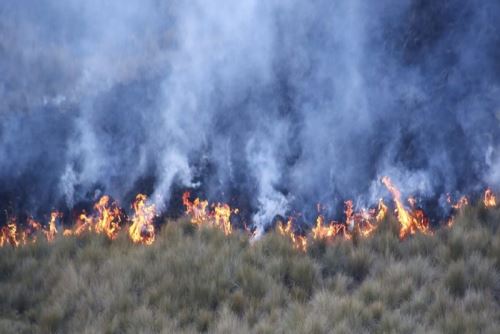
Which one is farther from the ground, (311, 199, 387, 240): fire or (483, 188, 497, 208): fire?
(483, 188, 497, 208): fire

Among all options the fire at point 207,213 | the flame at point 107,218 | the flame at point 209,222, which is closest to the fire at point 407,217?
the flame at point 209,222

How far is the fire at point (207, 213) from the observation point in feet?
24.1

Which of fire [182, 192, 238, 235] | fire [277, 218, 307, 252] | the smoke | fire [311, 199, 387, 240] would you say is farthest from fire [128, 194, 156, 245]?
fire [311, 199, 387, 240]

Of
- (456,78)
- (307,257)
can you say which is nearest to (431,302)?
(307,257)

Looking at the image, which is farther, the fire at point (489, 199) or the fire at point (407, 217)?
the fire at point (489, 199)

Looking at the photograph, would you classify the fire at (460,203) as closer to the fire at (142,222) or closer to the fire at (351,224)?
the fire at (351,224)

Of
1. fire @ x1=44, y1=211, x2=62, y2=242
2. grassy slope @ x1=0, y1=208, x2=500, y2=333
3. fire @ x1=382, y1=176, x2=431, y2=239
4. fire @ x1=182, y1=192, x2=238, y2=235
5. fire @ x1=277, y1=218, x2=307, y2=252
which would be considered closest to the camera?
grassy slope @ x1=0, y1=208, x2=500, y2=333

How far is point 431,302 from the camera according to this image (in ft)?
18.2

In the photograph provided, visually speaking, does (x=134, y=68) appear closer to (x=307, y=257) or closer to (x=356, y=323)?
(x=307, y=257)

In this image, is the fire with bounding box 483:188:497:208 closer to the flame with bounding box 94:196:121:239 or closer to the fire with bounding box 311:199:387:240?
the fire with bounding box 311:199:387:240

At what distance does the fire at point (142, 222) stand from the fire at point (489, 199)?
425 cm

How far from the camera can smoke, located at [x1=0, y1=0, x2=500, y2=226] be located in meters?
7.74

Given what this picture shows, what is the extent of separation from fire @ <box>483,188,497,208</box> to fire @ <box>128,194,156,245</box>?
4248mm

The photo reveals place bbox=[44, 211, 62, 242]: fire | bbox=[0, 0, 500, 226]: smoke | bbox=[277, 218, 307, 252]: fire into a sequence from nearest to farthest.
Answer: bbox=[277, 218, 307, 252]: fire → bbox=[44, 211, 62, 242]: fire → bbox=[0, 0, 500, 226]: smoke
